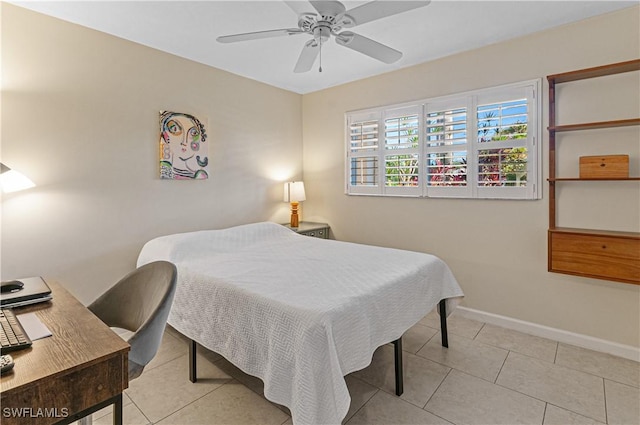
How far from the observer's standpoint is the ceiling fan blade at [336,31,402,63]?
206 cm

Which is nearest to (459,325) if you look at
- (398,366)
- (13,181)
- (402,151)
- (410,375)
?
(410,375)

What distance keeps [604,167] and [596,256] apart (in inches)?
25.2

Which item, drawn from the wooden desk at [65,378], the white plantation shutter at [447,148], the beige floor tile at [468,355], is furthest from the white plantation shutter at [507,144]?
the wooden desk at [65,378]

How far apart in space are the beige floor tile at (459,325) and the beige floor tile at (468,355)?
0.12 metres

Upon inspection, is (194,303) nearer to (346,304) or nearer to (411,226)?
(346,304)

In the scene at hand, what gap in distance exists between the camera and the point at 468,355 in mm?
2547

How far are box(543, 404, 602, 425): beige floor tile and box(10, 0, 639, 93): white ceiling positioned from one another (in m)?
2.65

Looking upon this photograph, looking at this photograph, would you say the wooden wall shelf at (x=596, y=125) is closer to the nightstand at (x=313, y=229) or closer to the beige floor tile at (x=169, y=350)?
the nightstand at (x=313, y=229)

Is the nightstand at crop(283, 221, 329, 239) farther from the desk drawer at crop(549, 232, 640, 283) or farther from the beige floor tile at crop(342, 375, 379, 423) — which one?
the desk drawer at crop(549, 232, 640, 283)

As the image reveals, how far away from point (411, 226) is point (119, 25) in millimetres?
3188

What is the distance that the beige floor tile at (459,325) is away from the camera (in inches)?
116

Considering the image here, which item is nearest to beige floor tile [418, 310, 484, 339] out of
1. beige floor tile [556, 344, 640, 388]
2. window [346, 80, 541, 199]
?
beige floor tile [556, 344, 640, 388]

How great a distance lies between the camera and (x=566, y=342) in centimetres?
272

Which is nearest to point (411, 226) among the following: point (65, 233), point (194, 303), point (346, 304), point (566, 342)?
point (566, 342)
